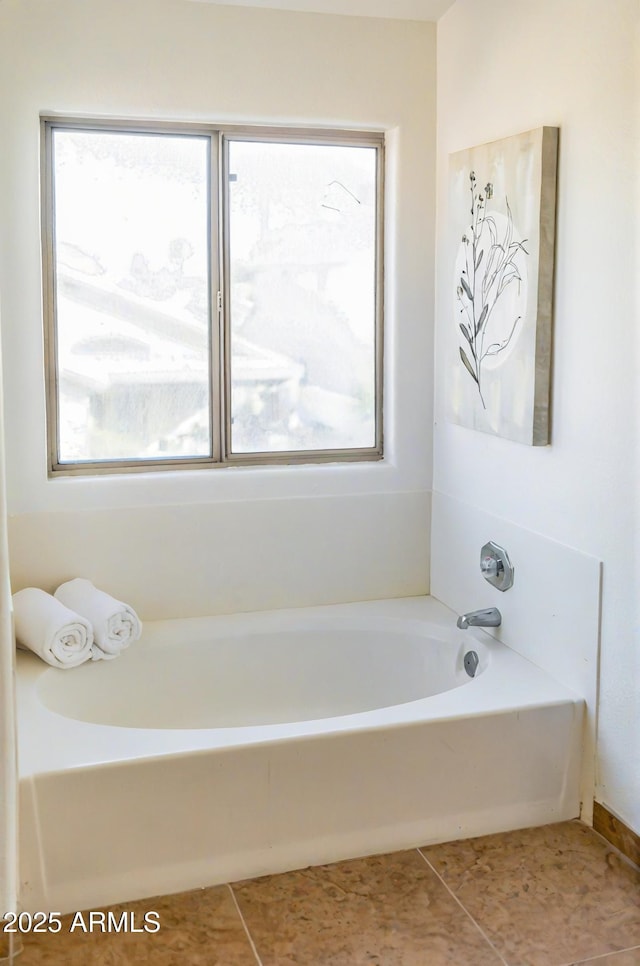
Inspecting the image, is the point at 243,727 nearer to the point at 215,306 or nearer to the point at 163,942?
the point at 163,942


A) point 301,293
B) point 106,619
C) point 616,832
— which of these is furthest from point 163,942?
point 301,293

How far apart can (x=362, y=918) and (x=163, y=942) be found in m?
0.43

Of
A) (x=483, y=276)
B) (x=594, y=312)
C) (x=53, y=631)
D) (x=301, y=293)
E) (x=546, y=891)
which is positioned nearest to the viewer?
(x=546, y=891)

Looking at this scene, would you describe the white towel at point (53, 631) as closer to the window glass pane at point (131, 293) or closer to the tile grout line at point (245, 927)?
the window glass pane at point (131, 293)

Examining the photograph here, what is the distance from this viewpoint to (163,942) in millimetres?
2090

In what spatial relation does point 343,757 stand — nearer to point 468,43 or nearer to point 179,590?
point 179,590

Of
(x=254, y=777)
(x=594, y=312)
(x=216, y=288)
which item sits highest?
(x=216, y=288)

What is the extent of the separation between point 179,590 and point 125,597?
0.17 meters

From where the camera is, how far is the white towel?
2.74 m

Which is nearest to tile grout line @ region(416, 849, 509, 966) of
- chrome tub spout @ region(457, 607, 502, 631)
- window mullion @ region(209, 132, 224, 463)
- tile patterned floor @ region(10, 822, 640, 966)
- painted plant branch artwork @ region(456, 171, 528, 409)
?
tile patterned floor @ region(10, 822, 640, 966)

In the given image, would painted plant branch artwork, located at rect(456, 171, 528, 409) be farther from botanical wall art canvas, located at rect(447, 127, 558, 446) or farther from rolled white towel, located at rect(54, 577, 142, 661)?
rolled white towel, located at rect(54, 577, 142, 661)

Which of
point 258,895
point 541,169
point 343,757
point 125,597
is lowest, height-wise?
point 258,895

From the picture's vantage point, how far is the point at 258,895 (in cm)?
226

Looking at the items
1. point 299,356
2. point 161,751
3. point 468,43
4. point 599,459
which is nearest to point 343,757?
point 161,751
